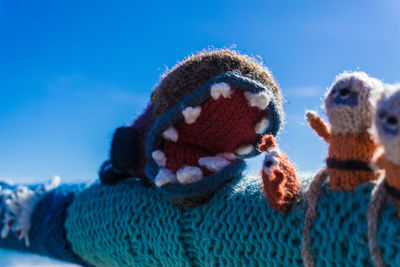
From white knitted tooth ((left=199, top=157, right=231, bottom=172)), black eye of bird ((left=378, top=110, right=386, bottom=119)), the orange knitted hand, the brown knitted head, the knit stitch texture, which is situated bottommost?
the knit stitch texture

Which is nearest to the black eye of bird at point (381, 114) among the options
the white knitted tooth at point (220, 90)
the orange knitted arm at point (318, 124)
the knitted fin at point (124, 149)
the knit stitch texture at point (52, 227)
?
the orange knitted arm at point (318, 124)

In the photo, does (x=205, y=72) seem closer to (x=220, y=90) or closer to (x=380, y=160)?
(x=220, y=90)

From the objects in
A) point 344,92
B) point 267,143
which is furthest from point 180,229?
point 344,92

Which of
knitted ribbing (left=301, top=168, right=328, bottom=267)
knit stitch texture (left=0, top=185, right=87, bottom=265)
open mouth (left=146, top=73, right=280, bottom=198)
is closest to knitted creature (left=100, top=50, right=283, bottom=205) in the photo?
open mouth (left=146, top=73, right=280, bottom=198)

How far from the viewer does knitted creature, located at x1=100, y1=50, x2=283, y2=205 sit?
47 cm

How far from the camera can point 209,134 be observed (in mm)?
492

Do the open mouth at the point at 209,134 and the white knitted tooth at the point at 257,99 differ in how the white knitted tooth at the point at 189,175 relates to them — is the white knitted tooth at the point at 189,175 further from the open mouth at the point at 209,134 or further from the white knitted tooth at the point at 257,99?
the white knitted tooth at the point at 257,99

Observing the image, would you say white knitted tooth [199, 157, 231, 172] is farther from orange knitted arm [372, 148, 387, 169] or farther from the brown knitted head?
orange knitted arm [372, 148, 387, 169]

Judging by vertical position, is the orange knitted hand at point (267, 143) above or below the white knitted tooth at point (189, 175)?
above

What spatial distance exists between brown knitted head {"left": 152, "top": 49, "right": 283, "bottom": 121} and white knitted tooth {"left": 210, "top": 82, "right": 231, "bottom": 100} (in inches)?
1.3

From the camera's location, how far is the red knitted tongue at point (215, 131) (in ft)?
1.55

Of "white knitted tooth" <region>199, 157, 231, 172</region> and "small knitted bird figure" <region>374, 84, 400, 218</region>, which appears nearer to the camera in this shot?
"small knitted bird figure" <region>374, 84, 400, 218</region>

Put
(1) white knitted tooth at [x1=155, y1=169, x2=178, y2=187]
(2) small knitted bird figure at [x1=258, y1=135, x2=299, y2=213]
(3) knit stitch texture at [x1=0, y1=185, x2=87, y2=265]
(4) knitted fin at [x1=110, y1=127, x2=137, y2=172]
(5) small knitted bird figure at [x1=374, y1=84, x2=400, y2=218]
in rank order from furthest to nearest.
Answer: (3) knit stitch texture at [x1=0, y1=185, x2=87, y2=265] < (4) knitted fin at [x1=110, y1=127, x2=137, y2=172] < (1) white knitted tooth at [x1=155, y1=169, x2=178, y2=187] < (2) small knitted bird figure at [x1=258, y1=135, x2=299, y2=213] < (5) small knitted bird figure at [x1=374, y1=84, x2=400, y2=218]

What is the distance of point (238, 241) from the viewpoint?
44 centimetres
